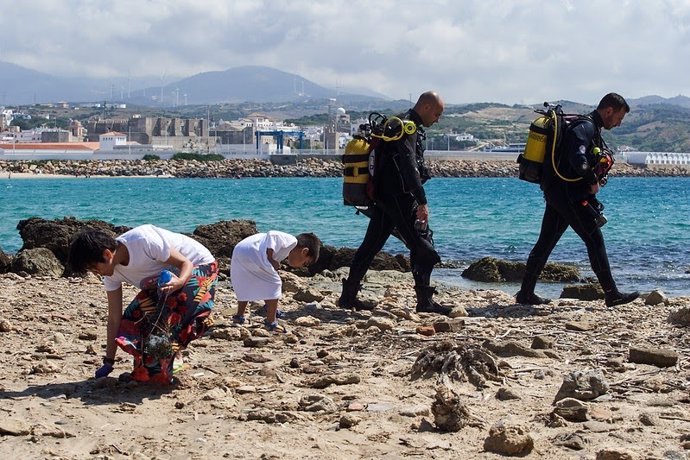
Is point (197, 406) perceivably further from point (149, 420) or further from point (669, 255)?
point (669, 255)

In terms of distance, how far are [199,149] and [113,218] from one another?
388 feet

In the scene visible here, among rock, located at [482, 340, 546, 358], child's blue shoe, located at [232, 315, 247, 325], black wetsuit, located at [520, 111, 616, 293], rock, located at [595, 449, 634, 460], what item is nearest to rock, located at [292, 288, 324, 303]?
child's blue shoe, located at [232, 315, 247, 325]

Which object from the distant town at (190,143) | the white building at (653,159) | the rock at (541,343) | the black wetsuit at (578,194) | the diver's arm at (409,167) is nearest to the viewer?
the rock at (541,343)

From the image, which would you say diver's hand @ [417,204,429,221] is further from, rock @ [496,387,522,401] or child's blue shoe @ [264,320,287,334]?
rock @ [496,387,522,401]

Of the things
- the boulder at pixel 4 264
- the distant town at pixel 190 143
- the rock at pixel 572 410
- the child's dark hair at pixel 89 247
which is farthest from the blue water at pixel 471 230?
the distant town at pixel 190 143

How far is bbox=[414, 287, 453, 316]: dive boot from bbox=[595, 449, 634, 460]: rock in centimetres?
441

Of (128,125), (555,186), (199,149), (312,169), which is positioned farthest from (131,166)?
(555,186)

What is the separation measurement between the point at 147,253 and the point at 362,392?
1.37 metres

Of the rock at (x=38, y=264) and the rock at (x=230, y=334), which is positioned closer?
the rock at (x=230, y=334)

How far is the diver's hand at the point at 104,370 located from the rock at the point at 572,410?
2503 mm

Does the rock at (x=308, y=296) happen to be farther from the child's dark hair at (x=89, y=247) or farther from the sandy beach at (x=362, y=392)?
the child's dark hair at (x=89, y=247)

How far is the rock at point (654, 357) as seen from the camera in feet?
21.0

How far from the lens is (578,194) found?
905 centimetres

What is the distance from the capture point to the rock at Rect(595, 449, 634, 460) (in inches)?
179
